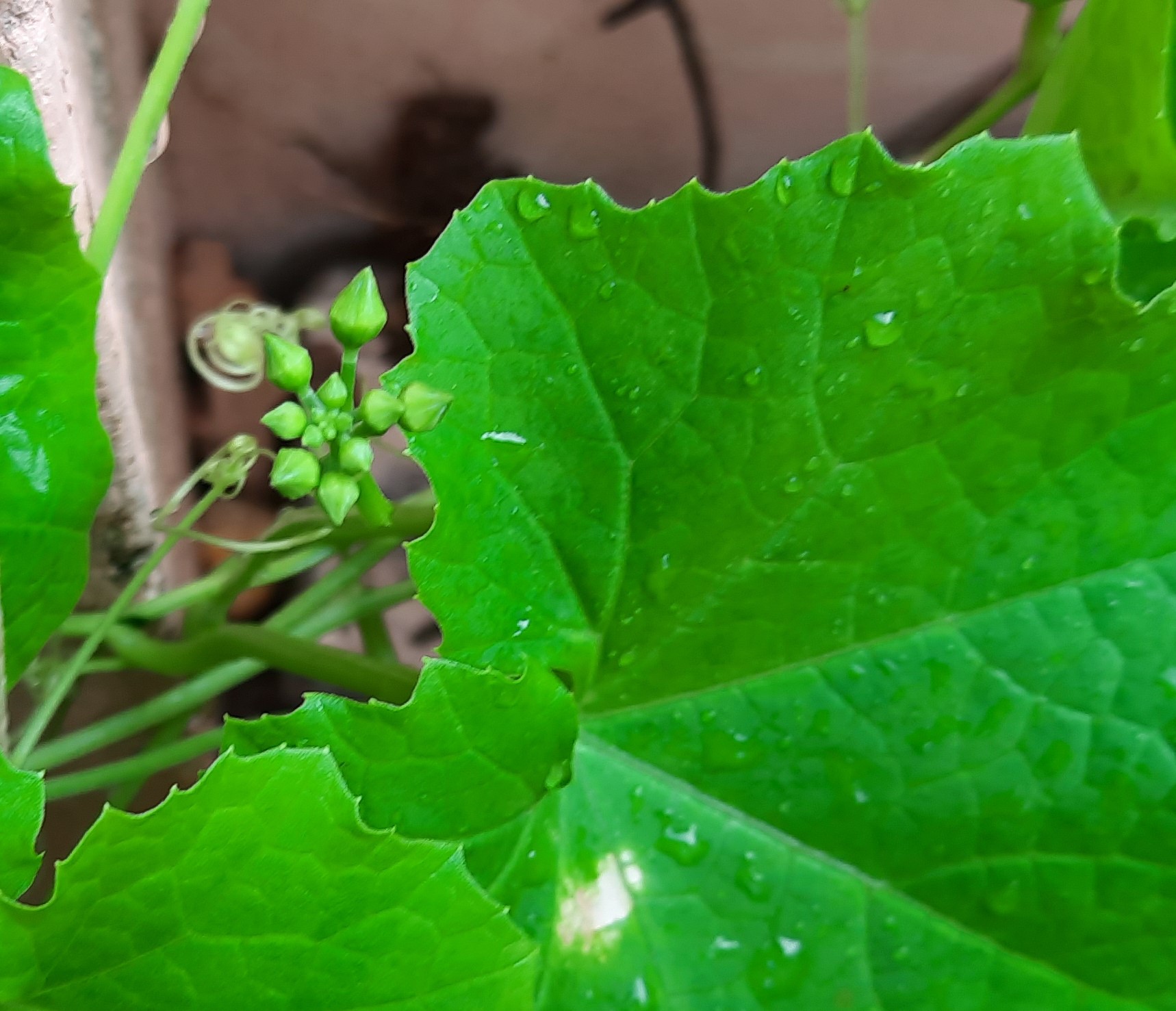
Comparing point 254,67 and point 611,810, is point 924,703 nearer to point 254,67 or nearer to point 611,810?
point 611,810

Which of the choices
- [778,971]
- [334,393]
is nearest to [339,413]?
[334,393]

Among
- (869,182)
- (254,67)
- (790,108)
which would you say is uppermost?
(254,67)

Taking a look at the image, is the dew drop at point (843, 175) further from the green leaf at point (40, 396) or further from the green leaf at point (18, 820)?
the green leaf at point (18, 820)

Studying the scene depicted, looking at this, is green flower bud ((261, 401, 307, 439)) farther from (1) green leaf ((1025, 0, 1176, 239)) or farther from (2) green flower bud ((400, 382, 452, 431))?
(1) green leaf ((1025, 0, 1176, 239))

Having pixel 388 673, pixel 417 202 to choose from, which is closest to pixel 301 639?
pixel 388 673

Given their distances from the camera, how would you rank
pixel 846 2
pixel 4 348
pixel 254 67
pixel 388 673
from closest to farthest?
pixel 4 348, pixel 388 673, pixel 846 2, pixel 254 67

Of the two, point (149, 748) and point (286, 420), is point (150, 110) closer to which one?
point (286, 420)

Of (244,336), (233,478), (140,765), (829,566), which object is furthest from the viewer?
(244,336)

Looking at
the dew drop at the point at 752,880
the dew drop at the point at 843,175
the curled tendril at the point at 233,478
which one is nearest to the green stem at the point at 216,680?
the curled tendril at the point at 233,478
